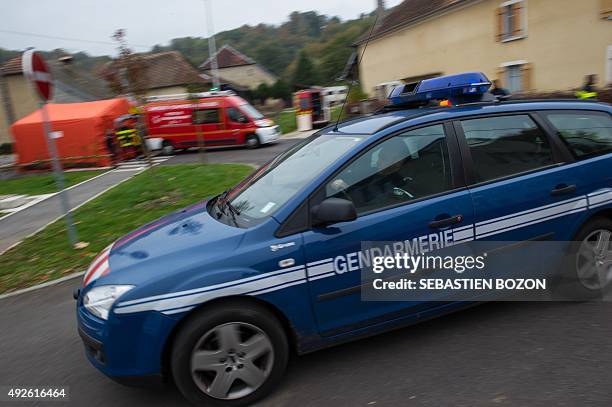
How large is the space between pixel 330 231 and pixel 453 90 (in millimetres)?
1902

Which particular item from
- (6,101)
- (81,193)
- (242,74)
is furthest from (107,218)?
(242,74)

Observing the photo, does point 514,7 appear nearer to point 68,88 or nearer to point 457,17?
point 457,17

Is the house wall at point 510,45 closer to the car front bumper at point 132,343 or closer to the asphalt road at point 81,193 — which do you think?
the asphalt road at point 81,193

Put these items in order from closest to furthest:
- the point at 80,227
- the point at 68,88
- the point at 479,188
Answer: the point at 479,188 → the point at 80,227 → the point at 68,88

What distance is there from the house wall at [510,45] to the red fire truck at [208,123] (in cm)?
1021

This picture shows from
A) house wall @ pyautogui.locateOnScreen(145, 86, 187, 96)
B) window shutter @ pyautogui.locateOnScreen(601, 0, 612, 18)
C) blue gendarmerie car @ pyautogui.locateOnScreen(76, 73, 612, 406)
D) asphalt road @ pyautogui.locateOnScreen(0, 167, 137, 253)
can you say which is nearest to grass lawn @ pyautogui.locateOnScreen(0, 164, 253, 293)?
asphalt road @ pyautogui.locateOnScreen(0, 167, 137, 253)

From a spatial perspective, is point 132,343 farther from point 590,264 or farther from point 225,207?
point 590,264

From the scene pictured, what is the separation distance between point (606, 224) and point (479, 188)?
1.26m

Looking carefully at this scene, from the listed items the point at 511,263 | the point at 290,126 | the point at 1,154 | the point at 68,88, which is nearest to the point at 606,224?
the point at 511,263

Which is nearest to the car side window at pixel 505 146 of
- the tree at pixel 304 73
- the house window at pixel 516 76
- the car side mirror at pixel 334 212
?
the car side mirror at pixel 334 212

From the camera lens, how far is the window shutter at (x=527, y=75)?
19359 mm

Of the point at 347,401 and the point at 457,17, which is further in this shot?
the point at 457,17

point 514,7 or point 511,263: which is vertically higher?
point 514,7

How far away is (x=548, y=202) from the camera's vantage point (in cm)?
356
